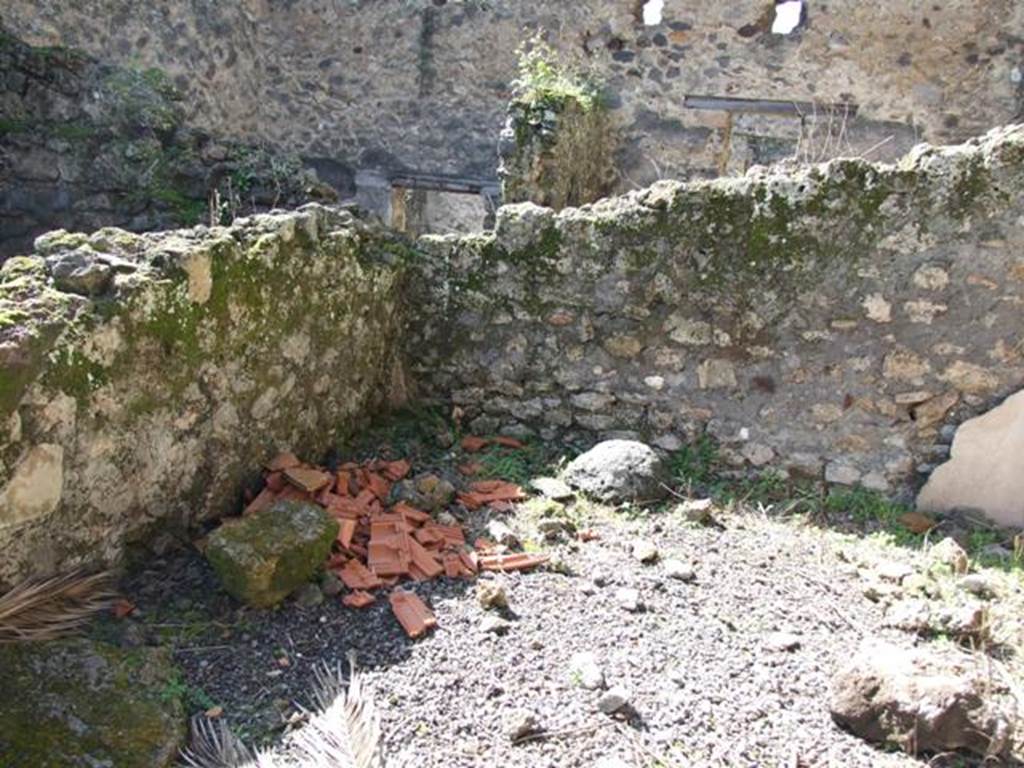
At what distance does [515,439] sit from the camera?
4.40 m

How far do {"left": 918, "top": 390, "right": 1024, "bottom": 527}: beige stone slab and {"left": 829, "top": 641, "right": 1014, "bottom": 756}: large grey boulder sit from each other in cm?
153

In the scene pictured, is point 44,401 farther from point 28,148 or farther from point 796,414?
point 28,148

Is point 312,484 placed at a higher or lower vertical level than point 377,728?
higher

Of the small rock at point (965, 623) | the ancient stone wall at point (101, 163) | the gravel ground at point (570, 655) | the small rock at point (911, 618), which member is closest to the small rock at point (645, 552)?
the gravel ground at point (570, 655)

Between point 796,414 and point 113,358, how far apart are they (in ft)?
9.63

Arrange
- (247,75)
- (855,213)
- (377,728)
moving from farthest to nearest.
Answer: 1. (247,75)
2. (855,213)
3. (377,728)

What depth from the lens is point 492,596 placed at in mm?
2838

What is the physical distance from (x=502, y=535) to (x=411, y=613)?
0.63 meters

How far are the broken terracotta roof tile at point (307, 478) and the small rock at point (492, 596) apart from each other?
90 cm

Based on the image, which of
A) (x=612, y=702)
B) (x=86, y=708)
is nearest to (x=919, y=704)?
(x=612, y=702)

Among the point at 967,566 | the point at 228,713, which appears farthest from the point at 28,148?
the point at 967,566

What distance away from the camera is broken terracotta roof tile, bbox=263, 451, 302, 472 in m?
3.46

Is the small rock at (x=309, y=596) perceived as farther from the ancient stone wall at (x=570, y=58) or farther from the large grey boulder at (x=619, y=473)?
the ancient stone wall at (x=570, y=58)

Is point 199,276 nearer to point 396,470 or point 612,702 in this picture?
point 396,470
